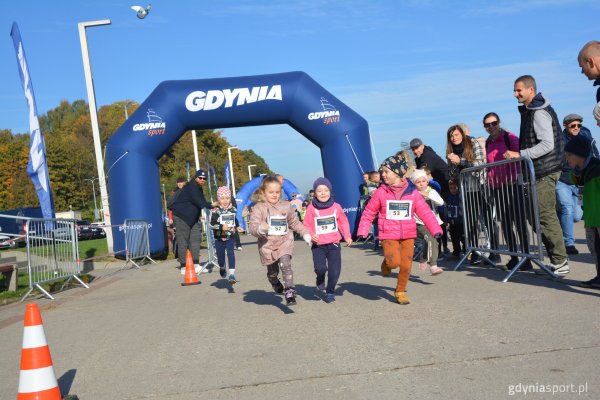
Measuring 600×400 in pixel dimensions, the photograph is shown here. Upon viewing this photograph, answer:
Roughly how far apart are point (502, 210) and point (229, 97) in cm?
1268

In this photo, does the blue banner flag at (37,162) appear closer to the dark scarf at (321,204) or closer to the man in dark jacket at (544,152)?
the dark scarf at (321,204)

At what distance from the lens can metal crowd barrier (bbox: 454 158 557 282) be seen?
809 centimetres

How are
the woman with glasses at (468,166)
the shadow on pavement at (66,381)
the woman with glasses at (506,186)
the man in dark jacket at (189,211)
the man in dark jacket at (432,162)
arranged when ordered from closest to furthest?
the shadow on pavement at (66,381) → the woman with glasses at (506,186) → the woman with glasses at (468,166) → the man in dark jacket at (432,162) → the man in dark jacket at (189,211)

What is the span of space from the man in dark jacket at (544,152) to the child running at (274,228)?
2.87 metres

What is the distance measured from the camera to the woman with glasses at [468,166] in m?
9.84

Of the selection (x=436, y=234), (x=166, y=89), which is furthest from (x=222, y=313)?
(x=166, y=89)

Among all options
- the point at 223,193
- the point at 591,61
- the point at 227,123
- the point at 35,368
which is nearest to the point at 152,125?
the point at 227,123

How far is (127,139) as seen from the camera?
1945 centimetres

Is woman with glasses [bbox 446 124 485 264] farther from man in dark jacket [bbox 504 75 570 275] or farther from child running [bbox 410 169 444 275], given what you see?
man in dark jacket [bbox 504 75 570 275]

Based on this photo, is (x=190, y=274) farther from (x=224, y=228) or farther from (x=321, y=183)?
(x=321, y=183)

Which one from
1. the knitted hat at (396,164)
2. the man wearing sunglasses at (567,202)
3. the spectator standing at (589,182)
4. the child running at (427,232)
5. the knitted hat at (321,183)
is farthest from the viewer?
the man wearing sunglasses at (567,202)

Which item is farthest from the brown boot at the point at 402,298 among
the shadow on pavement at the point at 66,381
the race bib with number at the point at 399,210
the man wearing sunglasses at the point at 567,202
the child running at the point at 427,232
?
the man wearing sunglasses at the point at 567,202

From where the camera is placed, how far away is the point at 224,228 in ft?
35.6

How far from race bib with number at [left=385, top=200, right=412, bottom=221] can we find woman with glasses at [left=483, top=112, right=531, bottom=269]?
1.75 meters
